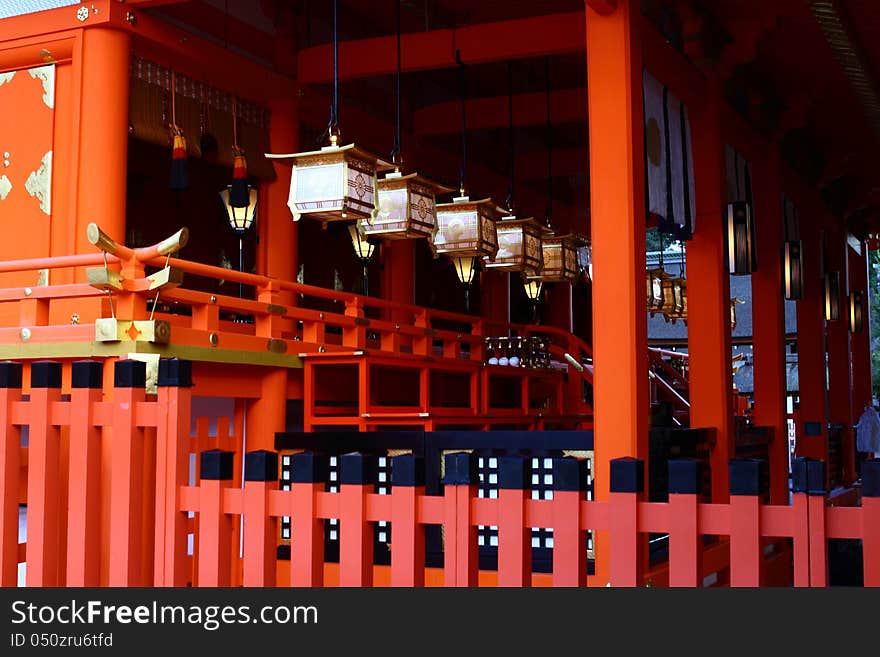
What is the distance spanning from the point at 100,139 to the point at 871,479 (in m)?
6.63

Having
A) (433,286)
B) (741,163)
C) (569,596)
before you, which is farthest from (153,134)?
(569,596)

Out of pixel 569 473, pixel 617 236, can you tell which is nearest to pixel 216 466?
pixel 569 473

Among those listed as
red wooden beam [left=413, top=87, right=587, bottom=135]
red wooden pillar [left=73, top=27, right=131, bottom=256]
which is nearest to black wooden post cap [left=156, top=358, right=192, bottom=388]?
red wooden pillar [left=73, top=27, right=131, bottom=256]

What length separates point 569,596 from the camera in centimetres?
214

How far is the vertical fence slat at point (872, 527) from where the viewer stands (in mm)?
2574

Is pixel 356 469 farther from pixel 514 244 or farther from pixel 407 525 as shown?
pixel 514 244

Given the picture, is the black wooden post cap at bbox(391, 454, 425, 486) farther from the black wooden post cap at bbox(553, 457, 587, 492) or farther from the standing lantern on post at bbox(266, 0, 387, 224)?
the standing lantern on post at bbox(266, 0, 387, 224)

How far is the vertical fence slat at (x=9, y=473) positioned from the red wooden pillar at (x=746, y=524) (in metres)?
2.31

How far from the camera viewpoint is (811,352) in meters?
11.7

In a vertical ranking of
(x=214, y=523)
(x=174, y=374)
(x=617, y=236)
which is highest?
(x=617, y=236)

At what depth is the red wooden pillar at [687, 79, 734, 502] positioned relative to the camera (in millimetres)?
7599

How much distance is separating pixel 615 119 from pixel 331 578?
301cm

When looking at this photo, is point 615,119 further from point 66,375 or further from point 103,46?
point 103,46

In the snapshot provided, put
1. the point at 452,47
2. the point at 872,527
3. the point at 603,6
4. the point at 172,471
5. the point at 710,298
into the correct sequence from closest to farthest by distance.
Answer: the point at 872,527 < the point at 172,471 < the point at 603,6 < the point at 710,298 < the point at 452,47
